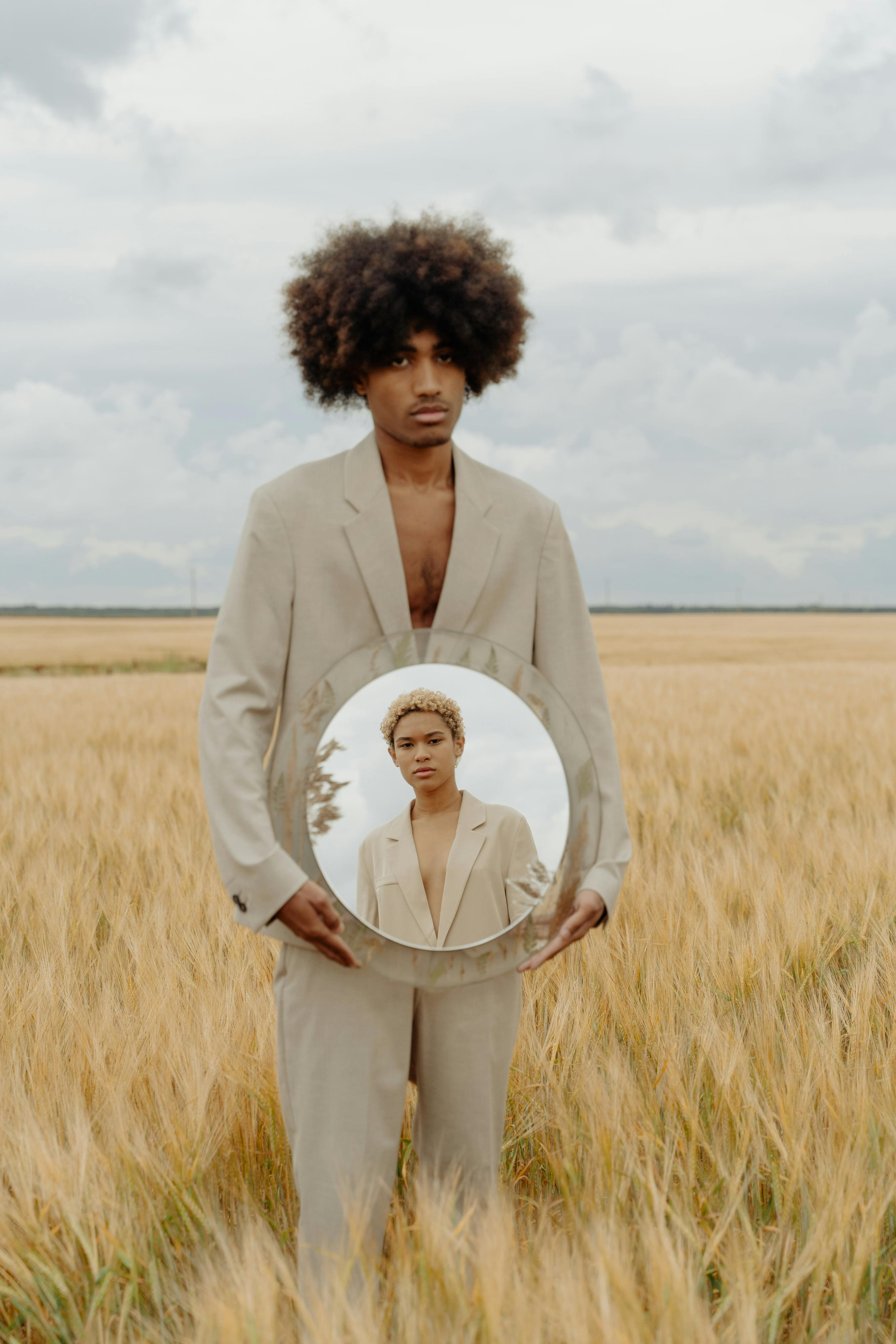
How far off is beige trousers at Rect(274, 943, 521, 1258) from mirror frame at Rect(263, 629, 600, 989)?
97 millimetres

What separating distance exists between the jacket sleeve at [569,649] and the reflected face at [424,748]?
292mm

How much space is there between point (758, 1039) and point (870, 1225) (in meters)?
0.63

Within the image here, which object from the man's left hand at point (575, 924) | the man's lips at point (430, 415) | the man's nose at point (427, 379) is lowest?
the man's left hand at point (575, 924)

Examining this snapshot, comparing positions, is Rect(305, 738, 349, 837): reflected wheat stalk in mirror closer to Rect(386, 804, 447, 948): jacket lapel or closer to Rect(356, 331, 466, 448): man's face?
Rect(386, 804, 447, 948): jacket lapel

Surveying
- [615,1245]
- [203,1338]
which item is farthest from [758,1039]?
[203,1338]

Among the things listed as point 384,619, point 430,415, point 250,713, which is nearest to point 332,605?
point 384,619

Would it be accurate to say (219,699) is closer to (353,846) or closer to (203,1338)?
(353,846)

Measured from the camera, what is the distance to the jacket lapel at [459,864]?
1426mm

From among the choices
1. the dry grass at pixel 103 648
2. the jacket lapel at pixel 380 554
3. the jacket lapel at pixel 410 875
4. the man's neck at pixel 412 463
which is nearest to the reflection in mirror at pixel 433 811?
the jacket lapel at pixel 410 875

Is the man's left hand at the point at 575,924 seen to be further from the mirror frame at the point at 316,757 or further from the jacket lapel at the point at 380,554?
the jacket lapel at the point at 380,554

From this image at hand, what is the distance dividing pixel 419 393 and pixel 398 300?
0.53ft

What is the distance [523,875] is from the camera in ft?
4.79

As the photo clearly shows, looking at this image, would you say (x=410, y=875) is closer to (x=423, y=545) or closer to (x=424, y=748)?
(x=424, y=748)

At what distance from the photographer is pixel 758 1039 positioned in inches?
81.1
